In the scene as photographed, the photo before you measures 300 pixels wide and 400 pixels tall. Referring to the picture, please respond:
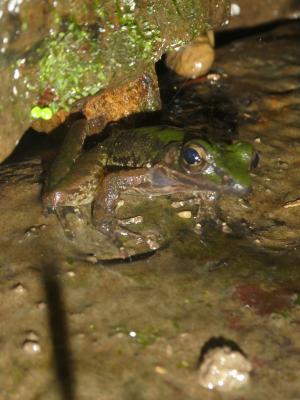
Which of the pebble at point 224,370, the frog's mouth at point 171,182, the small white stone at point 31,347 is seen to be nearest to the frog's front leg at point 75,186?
the frog's mouth at point 171,182

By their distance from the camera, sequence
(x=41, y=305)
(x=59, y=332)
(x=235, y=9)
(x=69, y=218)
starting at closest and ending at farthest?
(x=59, y=332), (x=41, y=305), (x=69, y=218), (x=235, y=9)

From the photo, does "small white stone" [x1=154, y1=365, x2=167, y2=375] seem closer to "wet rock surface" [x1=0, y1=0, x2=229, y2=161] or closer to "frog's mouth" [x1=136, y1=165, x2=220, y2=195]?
"frog's mouth" [x1=136, y1=165, x2=220, y2=195]

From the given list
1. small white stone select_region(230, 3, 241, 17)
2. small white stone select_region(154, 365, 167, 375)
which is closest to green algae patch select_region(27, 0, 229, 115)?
small white stone select_region(154, 365, 167, 375)

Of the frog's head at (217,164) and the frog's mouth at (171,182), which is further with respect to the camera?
the frog's mouth at (171,182)

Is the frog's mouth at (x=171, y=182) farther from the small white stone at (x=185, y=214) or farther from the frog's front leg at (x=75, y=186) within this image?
the frog's front leg at (x=75, y=186)

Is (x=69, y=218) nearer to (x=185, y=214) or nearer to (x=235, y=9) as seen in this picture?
(x=185, y=214)

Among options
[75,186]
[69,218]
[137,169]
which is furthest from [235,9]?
[69,218]

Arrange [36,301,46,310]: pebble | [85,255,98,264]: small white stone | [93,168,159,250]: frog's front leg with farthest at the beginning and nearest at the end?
[93,168,159,250]: frog's front leg, [85,255,98,264]: small white stone, [36,301,46,310]: pebble

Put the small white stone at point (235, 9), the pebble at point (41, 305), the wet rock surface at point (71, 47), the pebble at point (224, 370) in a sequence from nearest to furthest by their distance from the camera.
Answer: the pebble at point (224, 370), the pebble at point (41, 305), the wet rock surface at point (71, 47), the small white stone at point (235, 9)
